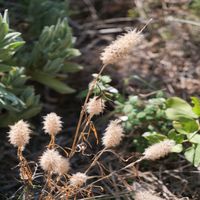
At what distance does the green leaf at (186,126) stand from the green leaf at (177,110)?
43 millimetres

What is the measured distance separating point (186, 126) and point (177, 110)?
0.13 metres

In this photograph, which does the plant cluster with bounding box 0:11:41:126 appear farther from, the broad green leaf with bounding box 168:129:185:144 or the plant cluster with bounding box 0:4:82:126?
the broad green leaf with bounding box 168:129:185:144

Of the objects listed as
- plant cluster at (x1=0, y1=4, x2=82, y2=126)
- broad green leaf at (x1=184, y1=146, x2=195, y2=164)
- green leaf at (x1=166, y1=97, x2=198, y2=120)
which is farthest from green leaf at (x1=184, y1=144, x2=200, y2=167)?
plant cluster at (x1=0, y1=4, x2=82, y2=126)

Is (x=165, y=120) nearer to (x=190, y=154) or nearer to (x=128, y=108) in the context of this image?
(x=128, y=108)

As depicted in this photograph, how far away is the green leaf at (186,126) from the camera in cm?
202

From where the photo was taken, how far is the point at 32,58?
2.42 m

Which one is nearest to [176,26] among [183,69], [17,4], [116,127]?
[183,69]

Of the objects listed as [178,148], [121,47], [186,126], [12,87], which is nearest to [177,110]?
[186,126]

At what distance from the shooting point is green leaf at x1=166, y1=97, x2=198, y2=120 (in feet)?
6.86

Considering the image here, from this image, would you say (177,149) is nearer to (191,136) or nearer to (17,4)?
(191,136)

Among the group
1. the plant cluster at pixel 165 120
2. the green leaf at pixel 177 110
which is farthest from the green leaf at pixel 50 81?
the green leaf at pixel 177 110

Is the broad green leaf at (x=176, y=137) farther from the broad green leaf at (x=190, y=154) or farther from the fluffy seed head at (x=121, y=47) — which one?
the fluffy seed head at (x=121, y=47)

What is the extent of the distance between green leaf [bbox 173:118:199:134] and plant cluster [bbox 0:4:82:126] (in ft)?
2.12

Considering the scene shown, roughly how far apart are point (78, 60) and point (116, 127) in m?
1.41
